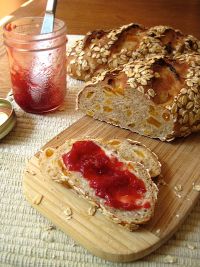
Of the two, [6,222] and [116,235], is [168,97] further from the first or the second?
[6,222]

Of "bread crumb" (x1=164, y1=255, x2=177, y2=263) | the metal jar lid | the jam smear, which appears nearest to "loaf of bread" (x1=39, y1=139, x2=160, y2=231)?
the jam smear

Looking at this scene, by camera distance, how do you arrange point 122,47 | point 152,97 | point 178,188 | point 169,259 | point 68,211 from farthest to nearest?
point 122,47
point 152,97
point 178,188
point 68,211
point 169,259

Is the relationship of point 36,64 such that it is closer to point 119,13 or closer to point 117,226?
point 117,226

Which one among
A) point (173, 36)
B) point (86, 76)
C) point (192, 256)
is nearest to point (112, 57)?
point (86, 76)

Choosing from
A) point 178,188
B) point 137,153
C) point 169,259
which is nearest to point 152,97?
point 137,153

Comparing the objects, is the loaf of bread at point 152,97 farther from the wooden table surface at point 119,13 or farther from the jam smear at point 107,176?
the wooden table surface at point 119,13

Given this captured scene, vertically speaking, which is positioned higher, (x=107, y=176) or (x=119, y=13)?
(x=107, y=176)
